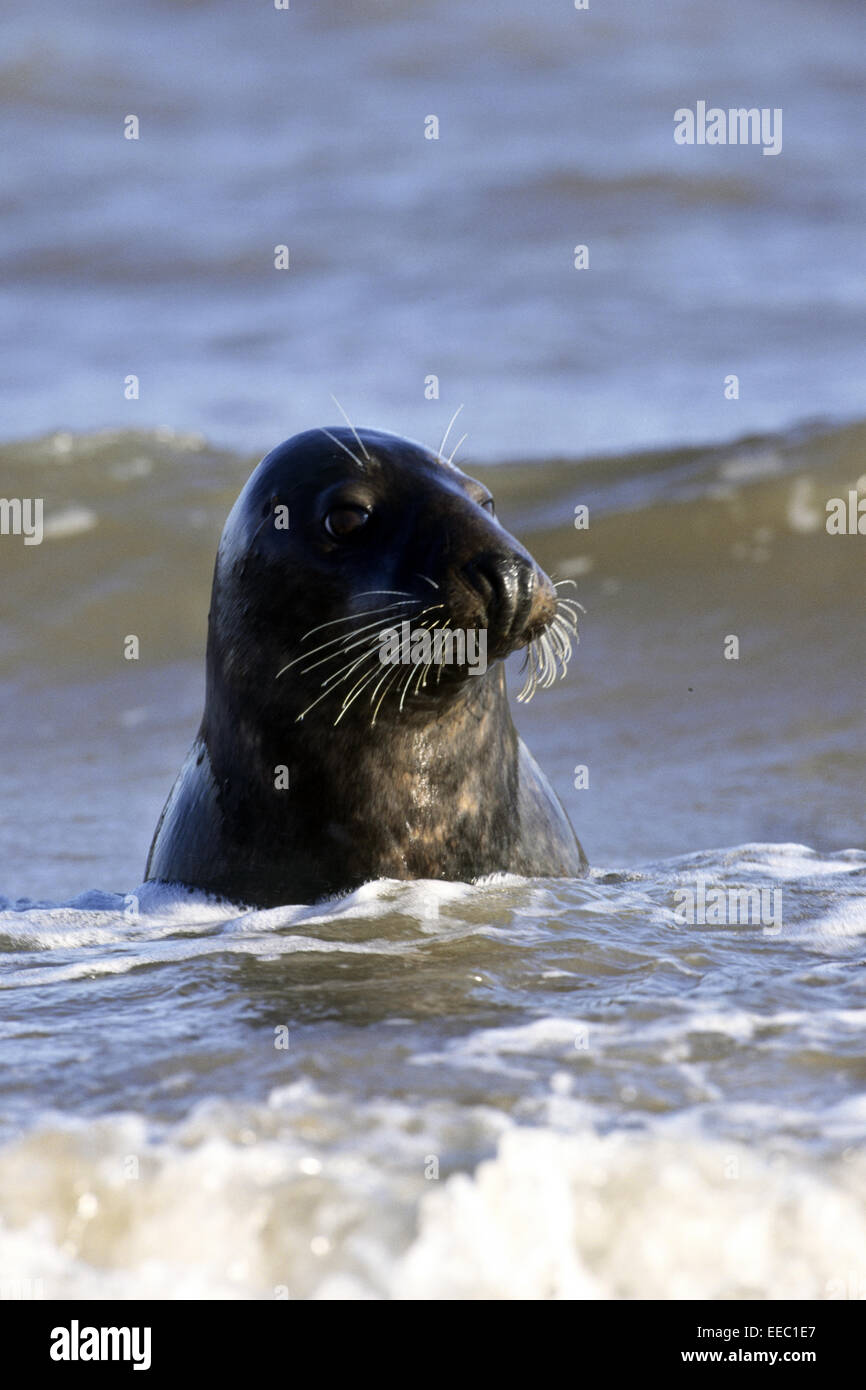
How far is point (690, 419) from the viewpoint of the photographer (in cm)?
1349

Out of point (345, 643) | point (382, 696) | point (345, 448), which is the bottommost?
point (382, 696)

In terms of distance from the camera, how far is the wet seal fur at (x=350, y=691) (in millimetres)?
4141

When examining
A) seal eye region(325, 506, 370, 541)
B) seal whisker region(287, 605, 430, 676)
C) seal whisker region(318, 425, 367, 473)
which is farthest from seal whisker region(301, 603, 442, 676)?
seal whisker region(318, 425, 367, 473)

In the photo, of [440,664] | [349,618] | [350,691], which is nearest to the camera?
[440,664]

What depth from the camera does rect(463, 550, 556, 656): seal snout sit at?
3994 mm

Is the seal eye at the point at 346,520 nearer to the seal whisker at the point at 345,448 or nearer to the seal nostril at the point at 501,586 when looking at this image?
the seal whisker at the point at 345,448

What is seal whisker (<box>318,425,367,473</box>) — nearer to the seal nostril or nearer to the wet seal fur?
the wet seal fur

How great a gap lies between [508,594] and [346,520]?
1.68 ft

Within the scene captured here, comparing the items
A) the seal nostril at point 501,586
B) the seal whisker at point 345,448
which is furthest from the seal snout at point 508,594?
the seal whisker at point 345,448

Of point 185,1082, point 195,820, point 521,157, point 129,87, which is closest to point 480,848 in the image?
point 195,820

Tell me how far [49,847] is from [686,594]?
4378 mm

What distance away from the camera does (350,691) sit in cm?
433

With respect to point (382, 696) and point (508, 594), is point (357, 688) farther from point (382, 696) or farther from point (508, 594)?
point (508, 594)

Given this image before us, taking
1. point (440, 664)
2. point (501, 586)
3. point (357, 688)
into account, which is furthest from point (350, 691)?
point (501, 586)
